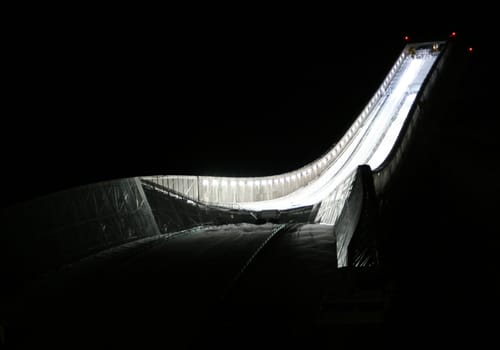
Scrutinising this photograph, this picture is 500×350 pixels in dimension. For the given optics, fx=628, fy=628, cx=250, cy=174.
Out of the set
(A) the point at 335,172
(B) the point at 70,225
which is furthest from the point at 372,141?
(B) the point at 70,225

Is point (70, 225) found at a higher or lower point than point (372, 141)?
lower

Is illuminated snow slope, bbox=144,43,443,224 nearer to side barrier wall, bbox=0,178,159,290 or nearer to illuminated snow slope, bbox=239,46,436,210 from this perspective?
illuminated snow slope, bbox=239,46,436,210

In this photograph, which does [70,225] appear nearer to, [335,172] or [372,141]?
[335,172]

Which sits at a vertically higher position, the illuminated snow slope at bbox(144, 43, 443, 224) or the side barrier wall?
the illuminated snow slope at bbox(144, 43, 443, 224)

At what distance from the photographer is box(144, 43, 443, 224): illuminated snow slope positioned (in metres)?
10.8

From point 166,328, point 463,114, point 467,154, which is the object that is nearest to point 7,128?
point 166,328

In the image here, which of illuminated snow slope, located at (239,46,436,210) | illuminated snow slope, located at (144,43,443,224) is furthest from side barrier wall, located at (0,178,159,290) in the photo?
illuminated snow slope, located at (239,46,436,210)

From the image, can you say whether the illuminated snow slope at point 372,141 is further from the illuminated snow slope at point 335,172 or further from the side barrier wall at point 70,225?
the side barrier wall at point 70,225

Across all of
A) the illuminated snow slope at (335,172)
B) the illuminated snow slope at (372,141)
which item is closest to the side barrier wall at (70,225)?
the illuminated snow slope at (335,172)

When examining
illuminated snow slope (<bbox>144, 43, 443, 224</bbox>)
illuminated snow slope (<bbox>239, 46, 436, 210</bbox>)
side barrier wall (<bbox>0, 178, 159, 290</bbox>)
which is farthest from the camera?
illuminated snow slope (<bbox>239, 46, 436, 210</bbox>)

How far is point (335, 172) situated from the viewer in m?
15.0

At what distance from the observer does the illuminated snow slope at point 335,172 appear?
10750 mm

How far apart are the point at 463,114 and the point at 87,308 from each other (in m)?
15.3

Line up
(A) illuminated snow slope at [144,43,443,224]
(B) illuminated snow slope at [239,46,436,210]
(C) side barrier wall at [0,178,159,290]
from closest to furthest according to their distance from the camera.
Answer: (C) side barrier wall at [0,178,159,290] < (A) illuminated snow slope at [144,43,443,224] < (B) illuminated snow slope at [239,46,436,210]
